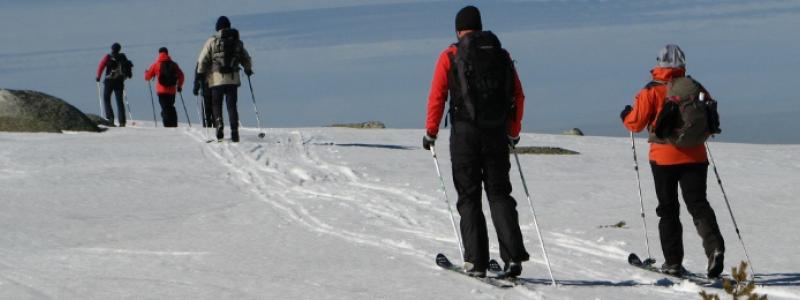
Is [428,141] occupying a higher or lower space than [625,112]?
lower

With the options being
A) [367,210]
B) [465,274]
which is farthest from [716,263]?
[367,210]

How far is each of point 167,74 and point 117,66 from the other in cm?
264

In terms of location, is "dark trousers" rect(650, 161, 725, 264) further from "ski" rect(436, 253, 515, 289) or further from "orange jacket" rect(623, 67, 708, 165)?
"ski" rect(436, 253, 515, 289)

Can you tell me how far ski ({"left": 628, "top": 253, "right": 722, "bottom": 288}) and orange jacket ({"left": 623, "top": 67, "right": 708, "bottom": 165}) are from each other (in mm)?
925

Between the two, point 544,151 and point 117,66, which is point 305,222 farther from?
point 117,66

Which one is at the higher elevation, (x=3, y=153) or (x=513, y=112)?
(x=513, y=112)

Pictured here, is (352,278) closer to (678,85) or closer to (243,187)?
(678,85)

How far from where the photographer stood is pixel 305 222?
11.8 metres

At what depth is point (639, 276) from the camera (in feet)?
28.6

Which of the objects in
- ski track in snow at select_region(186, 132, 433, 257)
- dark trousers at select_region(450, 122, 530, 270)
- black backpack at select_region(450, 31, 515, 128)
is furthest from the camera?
ski track in snow at select_region(186, 132, 433, 257)

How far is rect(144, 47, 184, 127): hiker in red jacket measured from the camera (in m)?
26.5

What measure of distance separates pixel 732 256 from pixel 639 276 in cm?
181

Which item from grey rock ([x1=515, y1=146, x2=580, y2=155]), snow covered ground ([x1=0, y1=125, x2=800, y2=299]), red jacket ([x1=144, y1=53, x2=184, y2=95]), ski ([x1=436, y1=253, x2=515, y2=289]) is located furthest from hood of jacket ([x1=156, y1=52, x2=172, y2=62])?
ski ([x1=436, y1=253, x2=515, y2=289])

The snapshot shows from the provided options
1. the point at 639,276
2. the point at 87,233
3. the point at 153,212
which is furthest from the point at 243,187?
the point at 639,276
